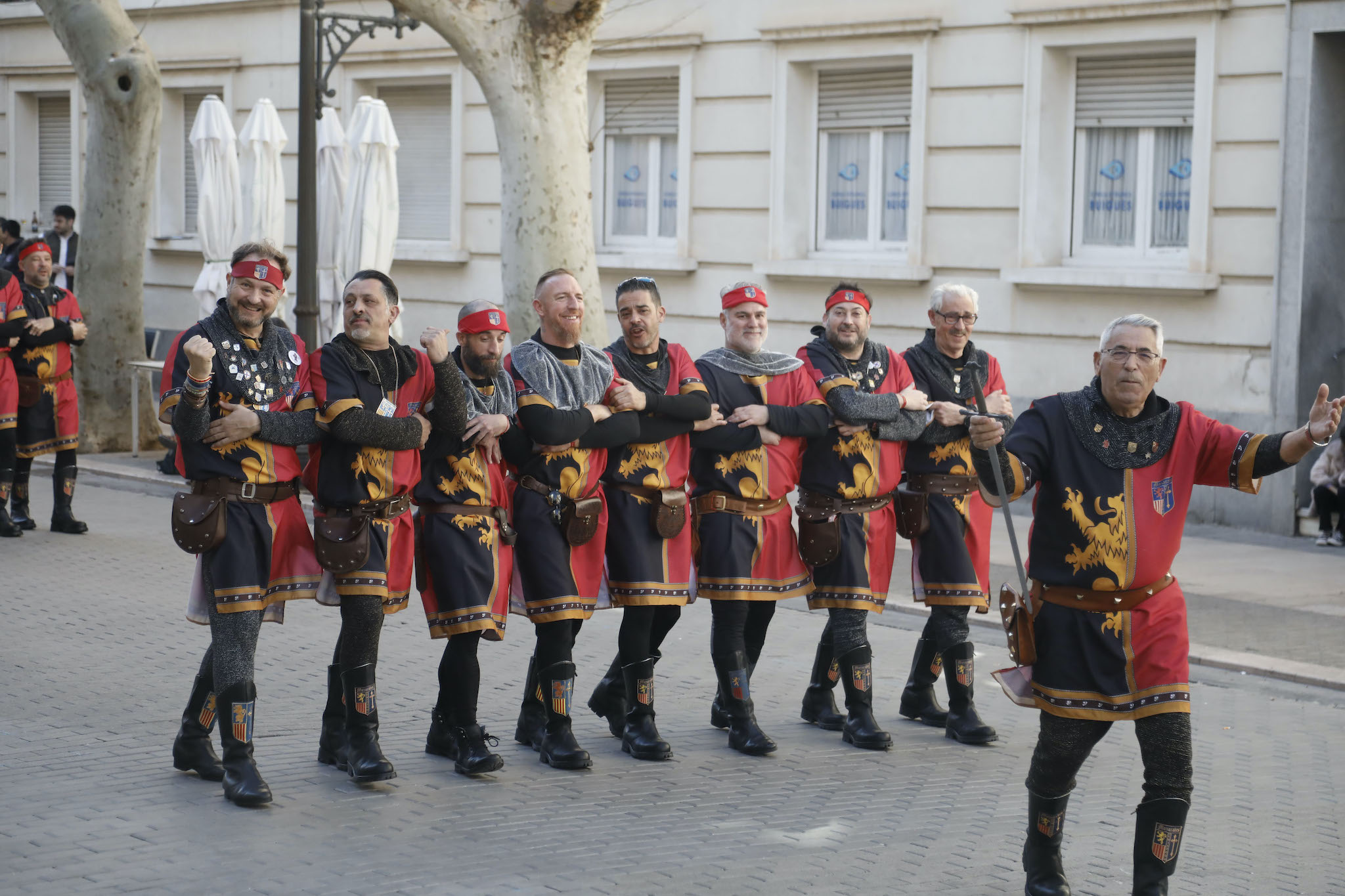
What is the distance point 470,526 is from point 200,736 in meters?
1.27

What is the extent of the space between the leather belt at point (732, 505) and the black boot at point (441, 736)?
4.49ft

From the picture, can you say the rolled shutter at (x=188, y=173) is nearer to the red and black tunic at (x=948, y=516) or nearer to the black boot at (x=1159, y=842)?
the red and black tunic at (x=948, y=516)

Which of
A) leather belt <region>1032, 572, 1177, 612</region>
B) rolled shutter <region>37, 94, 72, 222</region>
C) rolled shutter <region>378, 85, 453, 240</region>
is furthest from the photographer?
rolled shutter <region>37, 94, 72, 222</region>

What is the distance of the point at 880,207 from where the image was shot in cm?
1639

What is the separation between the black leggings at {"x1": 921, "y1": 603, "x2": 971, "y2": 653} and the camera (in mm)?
7441

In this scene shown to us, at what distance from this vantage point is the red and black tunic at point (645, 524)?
22.9ft

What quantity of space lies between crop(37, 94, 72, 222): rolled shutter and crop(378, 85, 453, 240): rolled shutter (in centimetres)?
664

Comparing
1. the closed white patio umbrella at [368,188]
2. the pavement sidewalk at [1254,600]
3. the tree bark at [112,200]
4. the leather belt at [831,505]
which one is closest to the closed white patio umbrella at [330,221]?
the closed white patio umbrella at [368,188]

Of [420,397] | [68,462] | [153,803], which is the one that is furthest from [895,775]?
[68,462]

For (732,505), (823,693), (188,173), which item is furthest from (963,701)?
(188,173)

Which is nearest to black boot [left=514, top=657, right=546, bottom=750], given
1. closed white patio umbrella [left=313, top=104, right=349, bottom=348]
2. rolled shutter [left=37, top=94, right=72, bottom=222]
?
closed white patio umbrella [left=313, top=104, right=349, bottom=348]

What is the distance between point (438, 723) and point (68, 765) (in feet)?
4.59

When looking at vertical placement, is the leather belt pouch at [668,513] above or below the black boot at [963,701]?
above

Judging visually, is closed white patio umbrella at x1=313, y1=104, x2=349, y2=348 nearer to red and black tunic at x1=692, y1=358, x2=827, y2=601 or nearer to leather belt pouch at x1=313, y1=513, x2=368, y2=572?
red and black tunic at x1=692, y1=358, x2=827, y2=601
